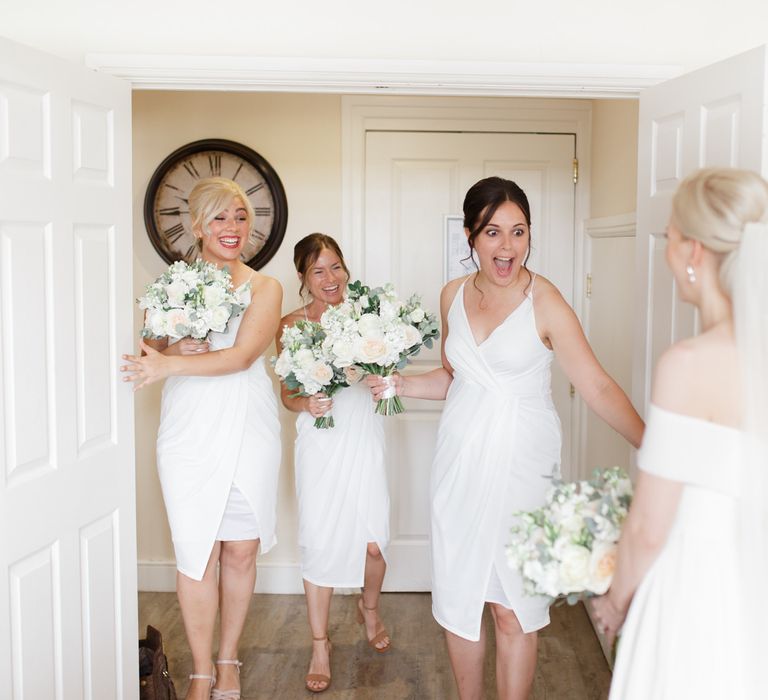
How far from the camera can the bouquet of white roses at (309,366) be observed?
3.34 m

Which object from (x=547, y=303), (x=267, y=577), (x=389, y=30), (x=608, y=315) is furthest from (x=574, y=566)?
(x=267, y=577)

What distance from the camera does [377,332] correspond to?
3.16 metres

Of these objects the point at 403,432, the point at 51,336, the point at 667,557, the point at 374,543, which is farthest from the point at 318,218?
the point at 667,557

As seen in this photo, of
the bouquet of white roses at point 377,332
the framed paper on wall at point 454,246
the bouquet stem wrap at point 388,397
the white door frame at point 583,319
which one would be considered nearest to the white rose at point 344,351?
the bouquet of white roses at point 377,332

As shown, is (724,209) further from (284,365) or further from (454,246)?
(454,246)

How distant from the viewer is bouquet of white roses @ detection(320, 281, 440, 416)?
3.17 metres

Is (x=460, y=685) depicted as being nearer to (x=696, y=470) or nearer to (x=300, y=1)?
(x=696, y=470)

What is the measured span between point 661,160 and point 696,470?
54.3 inches

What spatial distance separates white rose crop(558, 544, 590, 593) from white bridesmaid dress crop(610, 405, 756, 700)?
0.18 m

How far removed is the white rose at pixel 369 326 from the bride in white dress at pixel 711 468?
149 cm

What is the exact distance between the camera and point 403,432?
182 inches

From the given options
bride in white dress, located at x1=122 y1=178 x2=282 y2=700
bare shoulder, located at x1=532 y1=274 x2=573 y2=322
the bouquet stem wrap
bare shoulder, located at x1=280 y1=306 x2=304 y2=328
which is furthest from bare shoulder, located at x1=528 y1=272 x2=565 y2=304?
bare shoulder, located at x1=280 y1=306 x2=304 y2=328

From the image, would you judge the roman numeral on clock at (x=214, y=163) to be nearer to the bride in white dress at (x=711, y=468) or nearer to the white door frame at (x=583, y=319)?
the white door frame at (x=583, y=319)

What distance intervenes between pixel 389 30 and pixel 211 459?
5.11ft
